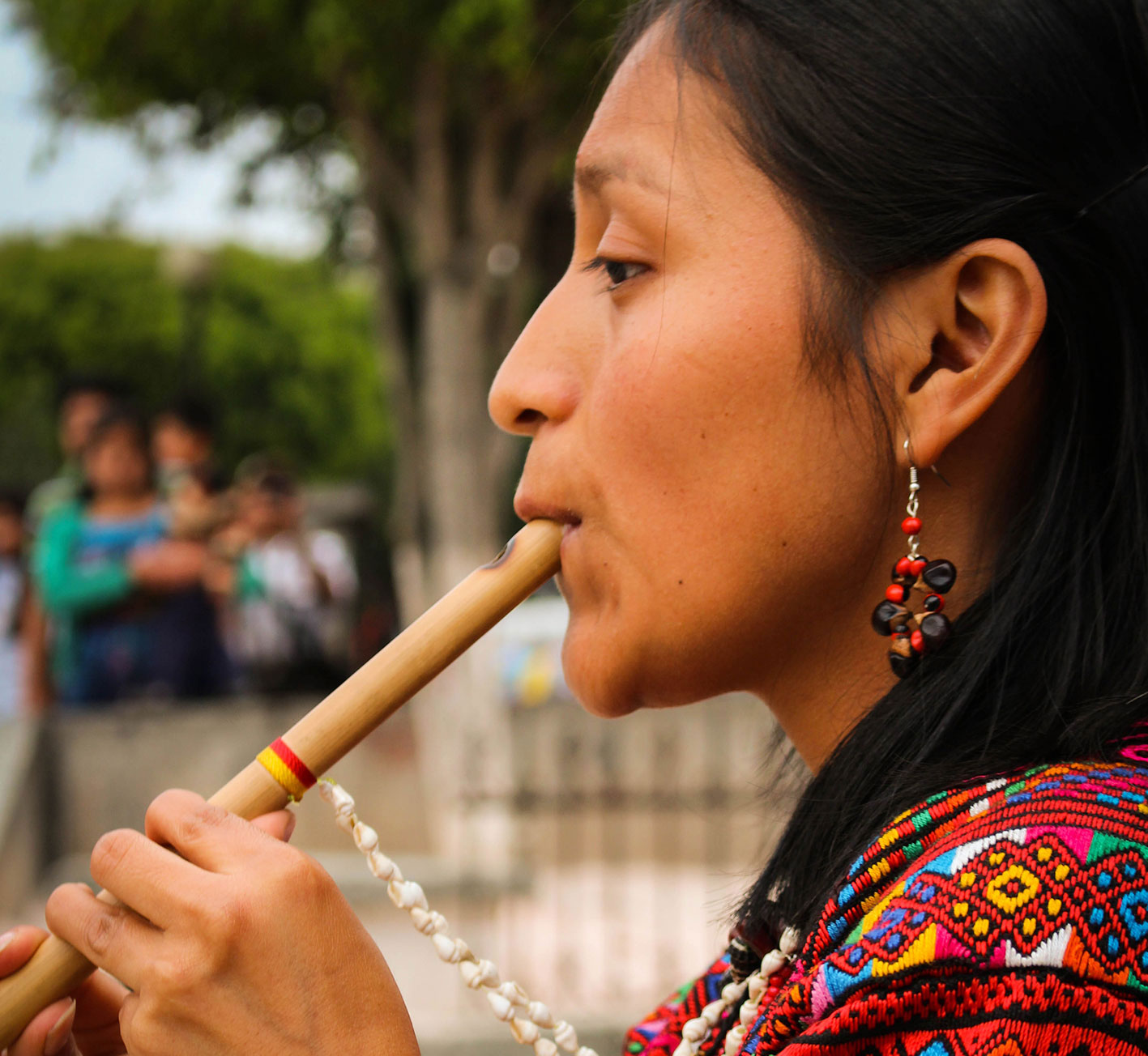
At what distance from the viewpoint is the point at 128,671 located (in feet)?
19.6

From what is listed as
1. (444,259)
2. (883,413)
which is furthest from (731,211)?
(444,259)

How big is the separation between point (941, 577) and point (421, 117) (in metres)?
6.59

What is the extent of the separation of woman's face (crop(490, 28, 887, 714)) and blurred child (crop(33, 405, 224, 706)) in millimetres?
4684

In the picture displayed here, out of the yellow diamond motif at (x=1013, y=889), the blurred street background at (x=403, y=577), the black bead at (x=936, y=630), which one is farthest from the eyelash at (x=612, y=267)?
the blurred street background at (x=403, y=577)

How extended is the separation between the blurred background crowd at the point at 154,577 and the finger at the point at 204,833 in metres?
4.69

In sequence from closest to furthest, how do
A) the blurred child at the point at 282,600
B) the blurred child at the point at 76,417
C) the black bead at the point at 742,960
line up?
the black bead at the point at 742,960 → the blurred child at the point at 76,417 → the blurred child at the point at 282,600

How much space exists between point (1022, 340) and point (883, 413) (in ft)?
0.44

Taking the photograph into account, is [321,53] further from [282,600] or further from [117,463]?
[282,600]

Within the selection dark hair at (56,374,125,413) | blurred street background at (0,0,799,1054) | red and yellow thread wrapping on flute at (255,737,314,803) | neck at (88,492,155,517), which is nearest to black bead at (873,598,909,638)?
red and yellow thread wrapping on flute at (255,737,314,803)

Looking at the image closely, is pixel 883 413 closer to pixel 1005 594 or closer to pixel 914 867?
pixel 1005 594

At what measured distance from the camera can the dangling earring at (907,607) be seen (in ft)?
3.73

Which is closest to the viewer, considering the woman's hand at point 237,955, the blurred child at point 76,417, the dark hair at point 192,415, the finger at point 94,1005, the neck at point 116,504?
the woman's hand at point 237,955

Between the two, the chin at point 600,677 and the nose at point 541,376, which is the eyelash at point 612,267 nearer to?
the nose at point 541,376

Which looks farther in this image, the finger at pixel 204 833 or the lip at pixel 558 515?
the lip at pixel 558 515
